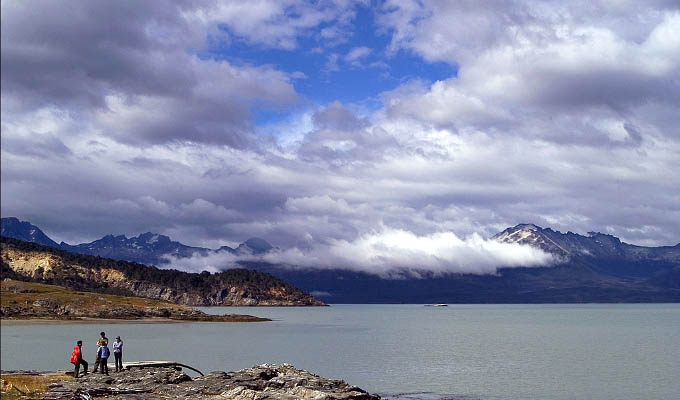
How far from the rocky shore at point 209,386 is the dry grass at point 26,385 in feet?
3.57

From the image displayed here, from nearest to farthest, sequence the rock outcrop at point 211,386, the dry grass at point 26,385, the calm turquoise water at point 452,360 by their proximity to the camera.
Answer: the rock outcrop at point 211,386 → the dry grass at point 26,385 → the calm turquoise water at point 452,360

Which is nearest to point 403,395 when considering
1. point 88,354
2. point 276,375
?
point 276,375

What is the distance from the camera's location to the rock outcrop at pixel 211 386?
49.4 metres

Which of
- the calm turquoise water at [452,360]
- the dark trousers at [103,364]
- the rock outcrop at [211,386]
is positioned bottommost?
the calm turquoise water at [452,360]

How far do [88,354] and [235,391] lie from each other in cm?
7279

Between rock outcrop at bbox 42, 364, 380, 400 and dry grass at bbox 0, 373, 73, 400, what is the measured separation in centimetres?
154

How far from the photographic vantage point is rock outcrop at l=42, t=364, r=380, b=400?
49388 millimetres

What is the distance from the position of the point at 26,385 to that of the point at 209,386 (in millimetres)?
17936

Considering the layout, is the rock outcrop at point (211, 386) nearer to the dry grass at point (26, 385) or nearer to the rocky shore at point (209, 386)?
the rocky shore at point (209, 386)

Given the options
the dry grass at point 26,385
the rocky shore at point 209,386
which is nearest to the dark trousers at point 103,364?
the rocky shore at point 209,386

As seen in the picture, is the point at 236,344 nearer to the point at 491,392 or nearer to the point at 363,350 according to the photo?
the point at 363,350

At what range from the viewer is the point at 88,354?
112312 mm

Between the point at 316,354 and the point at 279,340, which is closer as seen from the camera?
the point at 316,354

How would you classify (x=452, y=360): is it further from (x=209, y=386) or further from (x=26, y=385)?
(x=26, y=385)
